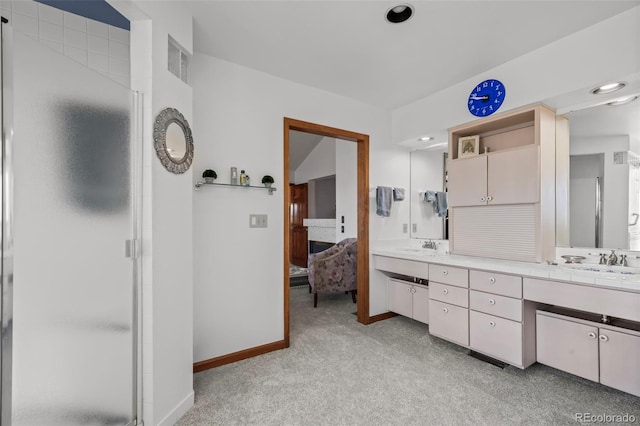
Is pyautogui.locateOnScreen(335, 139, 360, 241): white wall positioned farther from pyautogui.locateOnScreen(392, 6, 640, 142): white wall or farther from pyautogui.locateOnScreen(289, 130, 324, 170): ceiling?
pyautogui.locateOnScreen(392, 6, 640, 142): white wall

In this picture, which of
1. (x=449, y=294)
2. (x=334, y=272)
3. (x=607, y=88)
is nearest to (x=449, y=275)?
(x=449, y=294)

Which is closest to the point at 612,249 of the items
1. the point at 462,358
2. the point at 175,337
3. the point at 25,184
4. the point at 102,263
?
the point at 462,358

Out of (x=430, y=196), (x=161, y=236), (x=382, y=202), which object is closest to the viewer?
(x=161, y=236)

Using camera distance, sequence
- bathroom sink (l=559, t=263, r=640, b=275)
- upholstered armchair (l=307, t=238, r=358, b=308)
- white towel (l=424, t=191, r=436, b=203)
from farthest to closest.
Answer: upholstered armchair (l=307, t=238, r=358, b=308) < white towel (l=424, t=191, r=436, b=203) < bathroom sink (l=559, t=263, r=640, b=275)

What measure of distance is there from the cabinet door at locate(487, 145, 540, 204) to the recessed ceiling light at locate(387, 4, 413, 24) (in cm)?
143

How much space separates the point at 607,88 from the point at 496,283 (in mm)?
1582

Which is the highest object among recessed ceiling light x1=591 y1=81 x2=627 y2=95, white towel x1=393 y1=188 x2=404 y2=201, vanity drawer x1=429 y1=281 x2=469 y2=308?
recessed ceiling light x1=591 y1=81 x2=627 y2=95

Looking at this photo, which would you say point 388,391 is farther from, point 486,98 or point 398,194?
point 486,98

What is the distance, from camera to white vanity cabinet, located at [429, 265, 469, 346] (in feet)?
8.19

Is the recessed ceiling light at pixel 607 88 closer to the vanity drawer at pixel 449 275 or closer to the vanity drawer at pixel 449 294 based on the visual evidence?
the vanity drawer at pixel 449 275

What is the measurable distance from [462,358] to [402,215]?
1.70 m

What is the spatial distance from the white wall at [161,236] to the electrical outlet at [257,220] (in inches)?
29.5

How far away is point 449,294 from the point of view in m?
2.61

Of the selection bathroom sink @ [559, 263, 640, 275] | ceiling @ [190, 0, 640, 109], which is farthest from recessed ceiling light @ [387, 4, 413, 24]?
bathroom sink @ [559, 263, 640, 275]
